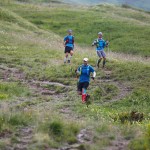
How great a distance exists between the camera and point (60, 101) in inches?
854

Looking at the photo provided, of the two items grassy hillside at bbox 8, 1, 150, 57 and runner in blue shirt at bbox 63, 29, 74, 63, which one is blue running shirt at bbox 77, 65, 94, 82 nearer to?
runner in blue shirt at bbox 63, 29, 74, 63

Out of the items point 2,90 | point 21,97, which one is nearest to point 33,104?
point 21,97

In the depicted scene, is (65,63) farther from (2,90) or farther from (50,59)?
(2,90)

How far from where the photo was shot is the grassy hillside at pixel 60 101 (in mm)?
13219

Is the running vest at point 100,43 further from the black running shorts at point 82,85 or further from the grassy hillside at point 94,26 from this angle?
the grassy hillside at point 94,26

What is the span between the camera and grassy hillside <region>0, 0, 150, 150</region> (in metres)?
13.2

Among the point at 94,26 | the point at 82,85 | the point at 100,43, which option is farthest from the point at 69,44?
the point at 94,26

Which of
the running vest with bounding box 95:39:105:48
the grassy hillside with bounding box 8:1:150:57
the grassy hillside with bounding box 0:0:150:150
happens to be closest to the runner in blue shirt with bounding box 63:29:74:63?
the grassy hillside with bounding box 0:0:150:150

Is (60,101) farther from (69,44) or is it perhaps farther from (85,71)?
(69,44)

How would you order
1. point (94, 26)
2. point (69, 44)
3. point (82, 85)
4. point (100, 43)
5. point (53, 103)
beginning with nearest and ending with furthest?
1. point (53, 103)
2. point (82, 85)
3. point (100, 43)
4. point (69, 44)
5. point (94, 26)

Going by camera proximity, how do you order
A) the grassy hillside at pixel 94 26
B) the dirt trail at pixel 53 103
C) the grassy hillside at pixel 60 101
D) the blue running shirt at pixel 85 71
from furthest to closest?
1. the grassy hillside at pixel 94 26
2. the blue running shirt at pixel 85 71
3. the grassy hillside at pixel 60 101
4. the dirt trail at pixel 53 103

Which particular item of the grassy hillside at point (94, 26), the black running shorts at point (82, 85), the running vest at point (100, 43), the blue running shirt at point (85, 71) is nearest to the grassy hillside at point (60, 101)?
the black running shorts at point (82, 85)

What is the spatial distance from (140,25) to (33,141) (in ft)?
161

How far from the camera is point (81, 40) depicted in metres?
54.2
